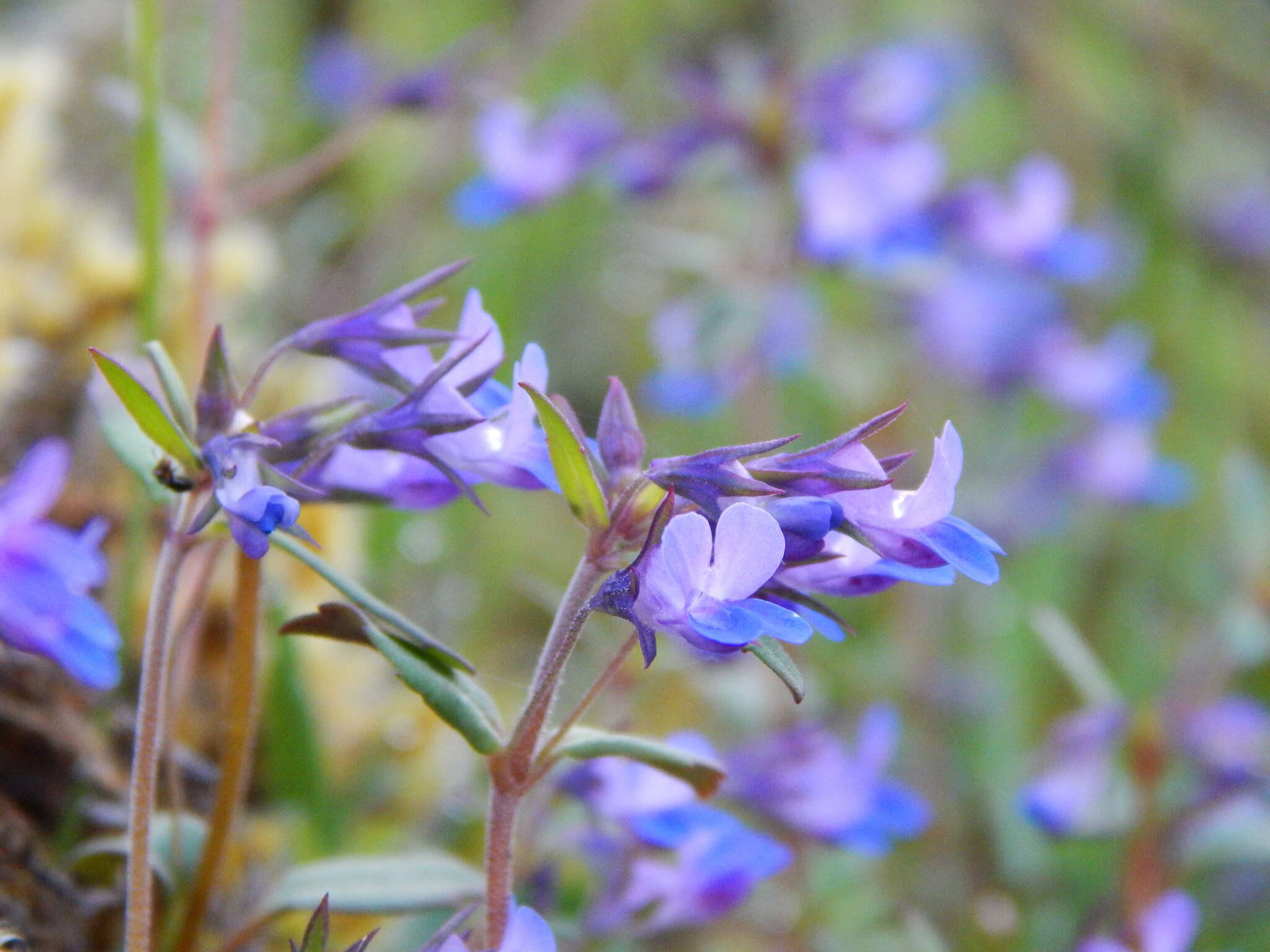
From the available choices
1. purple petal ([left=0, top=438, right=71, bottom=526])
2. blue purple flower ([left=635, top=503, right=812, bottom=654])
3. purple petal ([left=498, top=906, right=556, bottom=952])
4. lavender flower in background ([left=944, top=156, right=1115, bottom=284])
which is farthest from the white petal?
lavender flower in background ([left=944, top=156, right=1115, bottom=284])

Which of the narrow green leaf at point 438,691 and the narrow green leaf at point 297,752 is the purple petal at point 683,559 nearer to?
the narrow green leaf at point 438,691

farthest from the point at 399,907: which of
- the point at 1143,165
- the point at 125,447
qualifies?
the point at 1143,165

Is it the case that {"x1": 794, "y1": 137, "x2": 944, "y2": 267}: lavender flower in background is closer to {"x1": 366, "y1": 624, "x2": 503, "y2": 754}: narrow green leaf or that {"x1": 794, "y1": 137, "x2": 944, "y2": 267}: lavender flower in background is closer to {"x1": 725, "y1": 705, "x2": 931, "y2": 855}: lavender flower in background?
{"x1": 725, "y1": 705, "x2": 931, "y2": 855}: lavender flower in background

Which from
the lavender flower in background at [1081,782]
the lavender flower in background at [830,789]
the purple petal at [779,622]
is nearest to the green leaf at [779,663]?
the purple petal at [779,622]

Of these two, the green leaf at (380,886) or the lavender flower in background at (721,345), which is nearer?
the green leaf at (380,886)

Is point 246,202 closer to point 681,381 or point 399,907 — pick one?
point 681,381

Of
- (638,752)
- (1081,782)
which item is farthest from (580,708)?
(1081,782)
